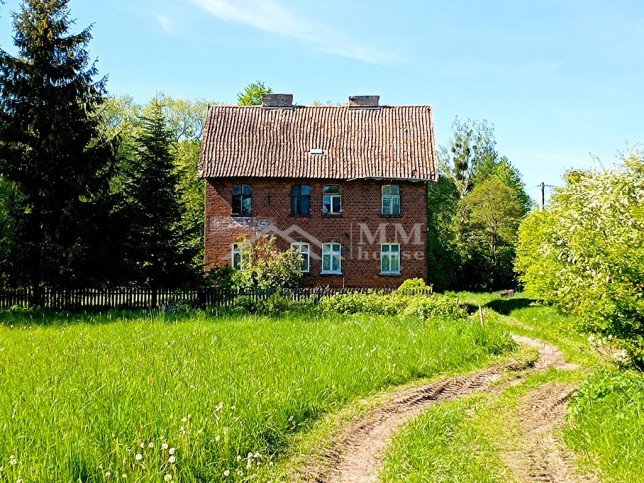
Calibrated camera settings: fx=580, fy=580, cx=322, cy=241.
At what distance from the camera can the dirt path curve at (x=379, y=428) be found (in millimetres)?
6492

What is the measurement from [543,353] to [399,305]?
6665 mm

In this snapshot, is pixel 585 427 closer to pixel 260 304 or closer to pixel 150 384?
pixel 150 384

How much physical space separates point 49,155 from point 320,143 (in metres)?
13.9

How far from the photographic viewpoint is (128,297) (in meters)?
22.1

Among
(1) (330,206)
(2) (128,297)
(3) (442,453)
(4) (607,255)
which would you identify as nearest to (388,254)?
(1) (330,206)

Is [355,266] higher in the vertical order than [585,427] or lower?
higher

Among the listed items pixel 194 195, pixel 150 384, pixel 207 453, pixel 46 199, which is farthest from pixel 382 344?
pixel 194 195

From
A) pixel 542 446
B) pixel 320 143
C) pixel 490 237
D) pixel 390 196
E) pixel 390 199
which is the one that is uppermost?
pixel 320 143

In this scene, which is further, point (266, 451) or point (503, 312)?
point (503, 312)

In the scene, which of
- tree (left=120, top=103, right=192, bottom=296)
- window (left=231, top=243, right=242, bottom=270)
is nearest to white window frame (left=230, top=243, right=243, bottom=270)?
window (left=231, top=243, right=242, bottom=270)

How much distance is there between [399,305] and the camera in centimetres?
2081

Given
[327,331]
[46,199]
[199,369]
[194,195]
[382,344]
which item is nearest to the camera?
[199,369]

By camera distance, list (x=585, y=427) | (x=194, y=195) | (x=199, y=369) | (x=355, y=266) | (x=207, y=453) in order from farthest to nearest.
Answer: (x=194, y=195) < (x=355, y=266) < (x=199, y=369) < (x=585, y=427) < (x=207, y=453)

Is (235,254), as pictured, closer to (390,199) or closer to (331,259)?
(331,259)
